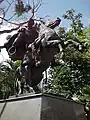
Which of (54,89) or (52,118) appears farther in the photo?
(54,89)

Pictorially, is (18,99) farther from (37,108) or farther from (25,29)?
(25,29)

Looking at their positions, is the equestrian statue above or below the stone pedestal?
above

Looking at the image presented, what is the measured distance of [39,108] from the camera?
11.0ft

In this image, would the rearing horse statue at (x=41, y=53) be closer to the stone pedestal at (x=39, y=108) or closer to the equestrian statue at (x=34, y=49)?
the equestrian statue at (x=34, y=49)

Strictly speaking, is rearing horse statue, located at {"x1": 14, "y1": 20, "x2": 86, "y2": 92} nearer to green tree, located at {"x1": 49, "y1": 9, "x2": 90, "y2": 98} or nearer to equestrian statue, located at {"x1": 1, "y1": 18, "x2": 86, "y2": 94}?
equestrian statue, located at {"x1": 1, "y1": 18, "x2": 86, "y2": 94}

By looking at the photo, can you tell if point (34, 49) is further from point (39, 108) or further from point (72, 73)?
point (72, 73)

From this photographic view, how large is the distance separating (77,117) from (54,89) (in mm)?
5224

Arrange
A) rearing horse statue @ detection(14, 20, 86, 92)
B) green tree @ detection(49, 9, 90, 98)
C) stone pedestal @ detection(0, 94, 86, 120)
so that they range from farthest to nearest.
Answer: green tree @ detection(49, 9, 90, 98) < rearing horse statue @ detection(14, 20, 86, 92) < stone pedestal @ detection(0, 94, 86, 120)

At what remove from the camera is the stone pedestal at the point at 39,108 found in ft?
11.0

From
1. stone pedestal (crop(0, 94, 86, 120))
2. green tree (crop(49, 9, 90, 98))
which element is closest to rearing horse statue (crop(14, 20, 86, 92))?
stone pedestal (crop(0, 94, 86, 120))

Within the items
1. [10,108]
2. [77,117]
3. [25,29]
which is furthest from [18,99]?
[25,29]

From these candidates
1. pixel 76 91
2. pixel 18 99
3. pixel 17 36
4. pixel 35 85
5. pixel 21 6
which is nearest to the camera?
pixel 18 99

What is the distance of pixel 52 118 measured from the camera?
337 cm

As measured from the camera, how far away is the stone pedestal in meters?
3.35
